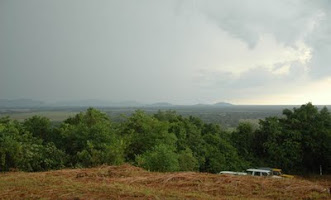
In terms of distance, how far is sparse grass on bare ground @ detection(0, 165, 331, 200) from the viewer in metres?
8.09

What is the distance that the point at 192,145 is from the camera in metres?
29.1

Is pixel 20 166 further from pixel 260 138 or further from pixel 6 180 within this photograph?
pixel 260 138

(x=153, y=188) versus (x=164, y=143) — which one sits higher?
(x=153, y=188)

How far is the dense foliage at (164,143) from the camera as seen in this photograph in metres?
18.2

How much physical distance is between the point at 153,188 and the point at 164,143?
14487 mm

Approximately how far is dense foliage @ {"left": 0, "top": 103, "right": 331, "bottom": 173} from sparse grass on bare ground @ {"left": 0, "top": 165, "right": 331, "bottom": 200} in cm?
581

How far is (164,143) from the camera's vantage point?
2372 centimetres

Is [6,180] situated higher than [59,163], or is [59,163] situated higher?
[6,180]

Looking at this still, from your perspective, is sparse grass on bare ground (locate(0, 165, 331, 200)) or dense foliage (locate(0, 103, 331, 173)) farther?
dense foliage (locate(0, 103, 331, 173))

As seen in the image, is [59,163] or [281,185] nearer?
[281,185]

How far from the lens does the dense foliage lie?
18.2 m

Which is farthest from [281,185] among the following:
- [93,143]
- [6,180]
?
[93,143]

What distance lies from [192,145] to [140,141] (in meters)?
7.33

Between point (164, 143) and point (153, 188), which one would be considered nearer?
point (153, 188)
